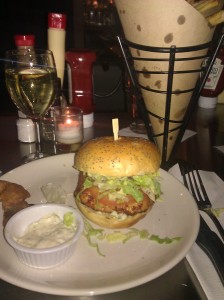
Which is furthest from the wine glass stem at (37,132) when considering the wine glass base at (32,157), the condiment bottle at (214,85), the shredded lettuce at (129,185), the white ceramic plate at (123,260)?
the condiment bottle at (214,85)

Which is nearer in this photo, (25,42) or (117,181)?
(117,181)

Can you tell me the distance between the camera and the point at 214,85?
2.51 meters

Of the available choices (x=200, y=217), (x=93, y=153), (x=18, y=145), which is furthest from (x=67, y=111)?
(x=200, y=217)

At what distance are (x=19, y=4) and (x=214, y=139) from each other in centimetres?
750

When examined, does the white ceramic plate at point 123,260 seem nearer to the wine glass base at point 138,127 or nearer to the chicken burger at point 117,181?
the chicken burger at point 117,181

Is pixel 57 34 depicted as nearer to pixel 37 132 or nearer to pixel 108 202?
pixel 37 132

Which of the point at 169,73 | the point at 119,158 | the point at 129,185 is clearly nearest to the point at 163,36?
the point at 169,73

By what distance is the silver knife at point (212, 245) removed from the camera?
1056mm

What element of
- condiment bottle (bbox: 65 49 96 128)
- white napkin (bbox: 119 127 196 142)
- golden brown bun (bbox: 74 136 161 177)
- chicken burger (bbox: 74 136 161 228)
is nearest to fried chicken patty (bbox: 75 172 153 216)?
chicken burger (bbox: 74 136 161 228)

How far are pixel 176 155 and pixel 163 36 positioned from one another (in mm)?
772

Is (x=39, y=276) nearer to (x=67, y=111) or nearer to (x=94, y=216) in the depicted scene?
(x=94, y=216)

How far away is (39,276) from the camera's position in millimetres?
1131

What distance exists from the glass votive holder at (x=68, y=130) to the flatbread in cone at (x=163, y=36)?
1.99ft

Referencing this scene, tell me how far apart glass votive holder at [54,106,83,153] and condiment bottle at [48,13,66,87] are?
13.0 inches
